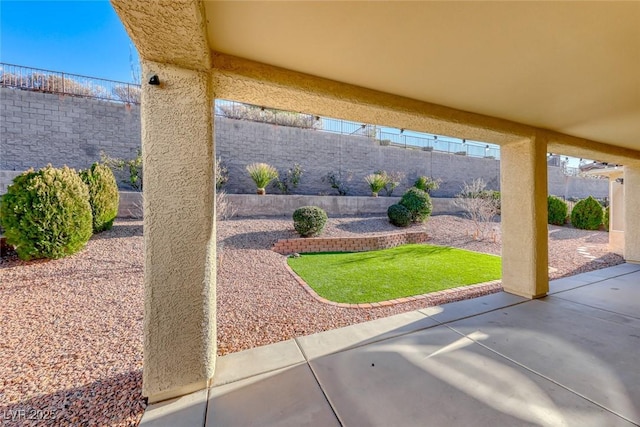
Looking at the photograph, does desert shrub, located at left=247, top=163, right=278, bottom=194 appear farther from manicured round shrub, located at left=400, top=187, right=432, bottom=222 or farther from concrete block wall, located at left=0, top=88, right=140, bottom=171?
manicured round shrub, located at left=400, top=187, right=432, bottom=222

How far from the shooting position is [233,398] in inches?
75.6

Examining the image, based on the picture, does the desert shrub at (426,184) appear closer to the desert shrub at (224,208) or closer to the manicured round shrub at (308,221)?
the manicured round shrub at (308,221)

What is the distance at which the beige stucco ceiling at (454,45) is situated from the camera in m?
1.53


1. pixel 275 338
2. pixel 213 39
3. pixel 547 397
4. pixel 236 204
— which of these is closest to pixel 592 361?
pixel 547 397

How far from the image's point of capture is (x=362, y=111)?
262cm

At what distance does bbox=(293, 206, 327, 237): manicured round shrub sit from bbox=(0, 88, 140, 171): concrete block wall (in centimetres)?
684

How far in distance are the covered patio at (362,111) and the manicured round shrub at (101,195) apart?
5.75 metres

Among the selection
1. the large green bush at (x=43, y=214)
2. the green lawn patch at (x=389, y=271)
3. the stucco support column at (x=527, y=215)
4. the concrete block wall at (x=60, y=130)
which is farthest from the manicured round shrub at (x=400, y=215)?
the concrete block wall at (x=60, y=130)

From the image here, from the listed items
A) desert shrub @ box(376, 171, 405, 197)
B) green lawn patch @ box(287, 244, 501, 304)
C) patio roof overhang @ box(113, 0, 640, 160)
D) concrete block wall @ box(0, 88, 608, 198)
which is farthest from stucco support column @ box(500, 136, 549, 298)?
desert shrub @ box(376, 171, 405, 197)

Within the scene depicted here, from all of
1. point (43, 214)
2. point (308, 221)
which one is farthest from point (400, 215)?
point (43, 214)

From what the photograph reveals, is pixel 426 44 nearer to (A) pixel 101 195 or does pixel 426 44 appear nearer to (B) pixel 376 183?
(A) pixel 101 195

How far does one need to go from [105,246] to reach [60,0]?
5.72 m

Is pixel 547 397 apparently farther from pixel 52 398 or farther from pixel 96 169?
pixel 96 169

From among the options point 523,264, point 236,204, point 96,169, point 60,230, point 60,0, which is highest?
point 60,0
